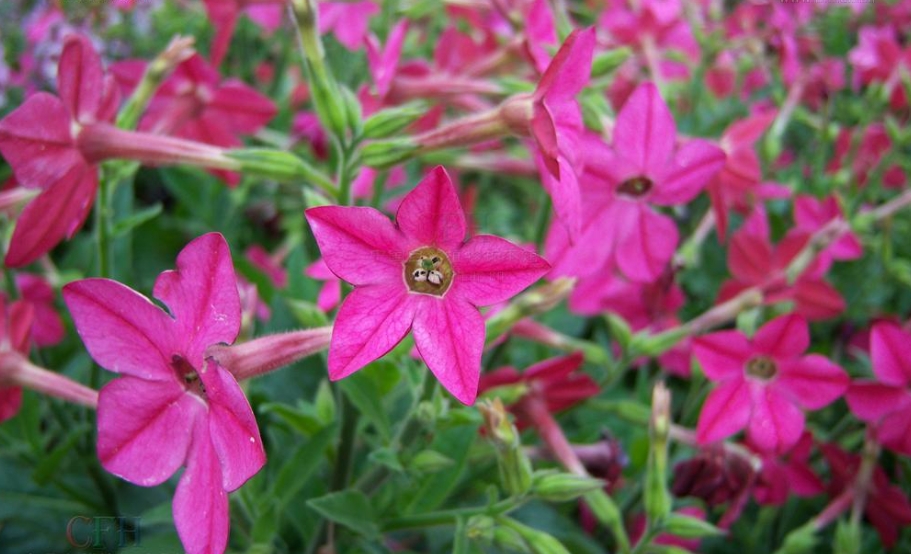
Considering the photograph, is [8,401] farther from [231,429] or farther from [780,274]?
[780,274]

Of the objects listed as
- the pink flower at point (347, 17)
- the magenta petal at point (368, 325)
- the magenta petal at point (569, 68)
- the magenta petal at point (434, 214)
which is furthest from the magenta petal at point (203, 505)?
the pink flower at point (347, 17)

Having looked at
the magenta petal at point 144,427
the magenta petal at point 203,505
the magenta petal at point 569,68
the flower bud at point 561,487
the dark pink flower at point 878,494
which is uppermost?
the magenta petal at point 569,68

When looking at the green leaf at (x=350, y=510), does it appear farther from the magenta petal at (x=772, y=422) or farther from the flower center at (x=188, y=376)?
the magenta petal at (x=772, y=422)

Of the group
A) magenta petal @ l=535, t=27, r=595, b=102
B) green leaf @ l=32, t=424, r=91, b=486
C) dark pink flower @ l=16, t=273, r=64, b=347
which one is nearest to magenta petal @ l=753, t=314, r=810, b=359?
magenta petal @ l=535, t=27, r=595, b=102

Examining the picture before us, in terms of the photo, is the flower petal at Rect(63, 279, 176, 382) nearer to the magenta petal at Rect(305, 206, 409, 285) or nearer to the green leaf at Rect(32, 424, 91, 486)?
the magenta petal at Rect(305, 206, 409, 285)

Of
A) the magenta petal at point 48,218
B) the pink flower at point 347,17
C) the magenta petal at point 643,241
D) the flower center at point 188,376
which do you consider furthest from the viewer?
the pink flower at point 347,17

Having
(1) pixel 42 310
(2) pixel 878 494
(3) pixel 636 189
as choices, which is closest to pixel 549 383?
(3) pixel 636 189
